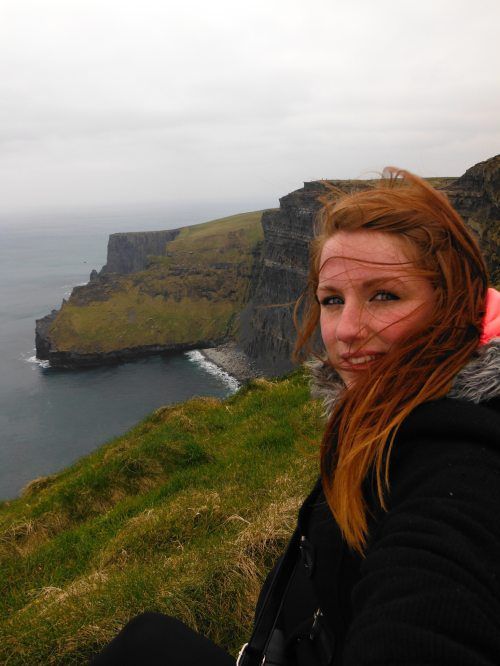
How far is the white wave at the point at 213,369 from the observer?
393 ft

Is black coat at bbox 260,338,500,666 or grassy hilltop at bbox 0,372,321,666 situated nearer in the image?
black coat at bbox 260,338,500,666

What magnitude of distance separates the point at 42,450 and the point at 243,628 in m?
89.0

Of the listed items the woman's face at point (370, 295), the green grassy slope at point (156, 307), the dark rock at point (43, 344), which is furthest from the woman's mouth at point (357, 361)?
the dark rock at point (43, 344)

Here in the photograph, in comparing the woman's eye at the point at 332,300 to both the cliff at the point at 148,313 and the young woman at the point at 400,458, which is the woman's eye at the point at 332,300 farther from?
the cliff at the point at 148,313

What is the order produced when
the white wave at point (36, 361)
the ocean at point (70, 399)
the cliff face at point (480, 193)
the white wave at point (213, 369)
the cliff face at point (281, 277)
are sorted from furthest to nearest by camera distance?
the white wave at point (36, 361) < the cliff face at point (281, 277) < the white wave at point (213, 369) < the ocean at point (70, 399) < the cliff face at point (480, 193)

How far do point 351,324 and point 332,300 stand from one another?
0.31 meters

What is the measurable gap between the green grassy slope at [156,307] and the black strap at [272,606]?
148m

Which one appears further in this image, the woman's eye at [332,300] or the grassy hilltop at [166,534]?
the grassy hilltop at [166,534]

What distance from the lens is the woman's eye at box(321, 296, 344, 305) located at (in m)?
2.46

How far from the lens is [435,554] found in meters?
1.45

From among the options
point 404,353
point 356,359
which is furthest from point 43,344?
point 404,353

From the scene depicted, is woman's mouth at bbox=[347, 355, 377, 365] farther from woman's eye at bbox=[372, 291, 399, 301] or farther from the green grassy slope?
the green grassy slope

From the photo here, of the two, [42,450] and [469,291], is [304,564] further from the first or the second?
[42,450]

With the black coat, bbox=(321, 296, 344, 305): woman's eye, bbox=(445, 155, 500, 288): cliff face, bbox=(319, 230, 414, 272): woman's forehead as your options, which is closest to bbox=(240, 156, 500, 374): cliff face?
bbox=(445, 155, 500, 288): cliff face
